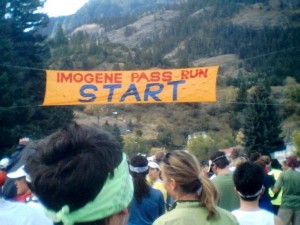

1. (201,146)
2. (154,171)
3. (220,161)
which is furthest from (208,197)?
(201,146)

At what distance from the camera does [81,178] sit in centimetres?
158

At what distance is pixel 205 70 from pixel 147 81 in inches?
70.4

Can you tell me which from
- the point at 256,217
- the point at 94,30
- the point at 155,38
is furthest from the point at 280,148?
the point at 94,30

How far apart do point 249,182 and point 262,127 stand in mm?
39948

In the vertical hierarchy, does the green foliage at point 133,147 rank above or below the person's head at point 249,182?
below

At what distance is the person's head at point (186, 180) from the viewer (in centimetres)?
305

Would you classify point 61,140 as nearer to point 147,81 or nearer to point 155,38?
point 147,81

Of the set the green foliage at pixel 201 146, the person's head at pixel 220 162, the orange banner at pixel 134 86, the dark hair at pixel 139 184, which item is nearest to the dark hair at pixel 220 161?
the person's head at pixel 220 162

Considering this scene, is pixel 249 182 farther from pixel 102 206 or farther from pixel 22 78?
pixel 22 78

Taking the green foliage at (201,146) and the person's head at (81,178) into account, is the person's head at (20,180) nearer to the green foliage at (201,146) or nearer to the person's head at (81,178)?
the person's head at (81,178)

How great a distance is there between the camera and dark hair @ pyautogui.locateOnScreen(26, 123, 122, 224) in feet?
5.23

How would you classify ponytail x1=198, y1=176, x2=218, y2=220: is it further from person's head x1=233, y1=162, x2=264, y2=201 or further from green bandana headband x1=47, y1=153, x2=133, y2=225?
green bandana headband x1=47, y1=153, x2=133, y2=225

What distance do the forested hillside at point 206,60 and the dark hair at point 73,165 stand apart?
3639cm

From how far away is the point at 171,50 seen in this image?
128 m
